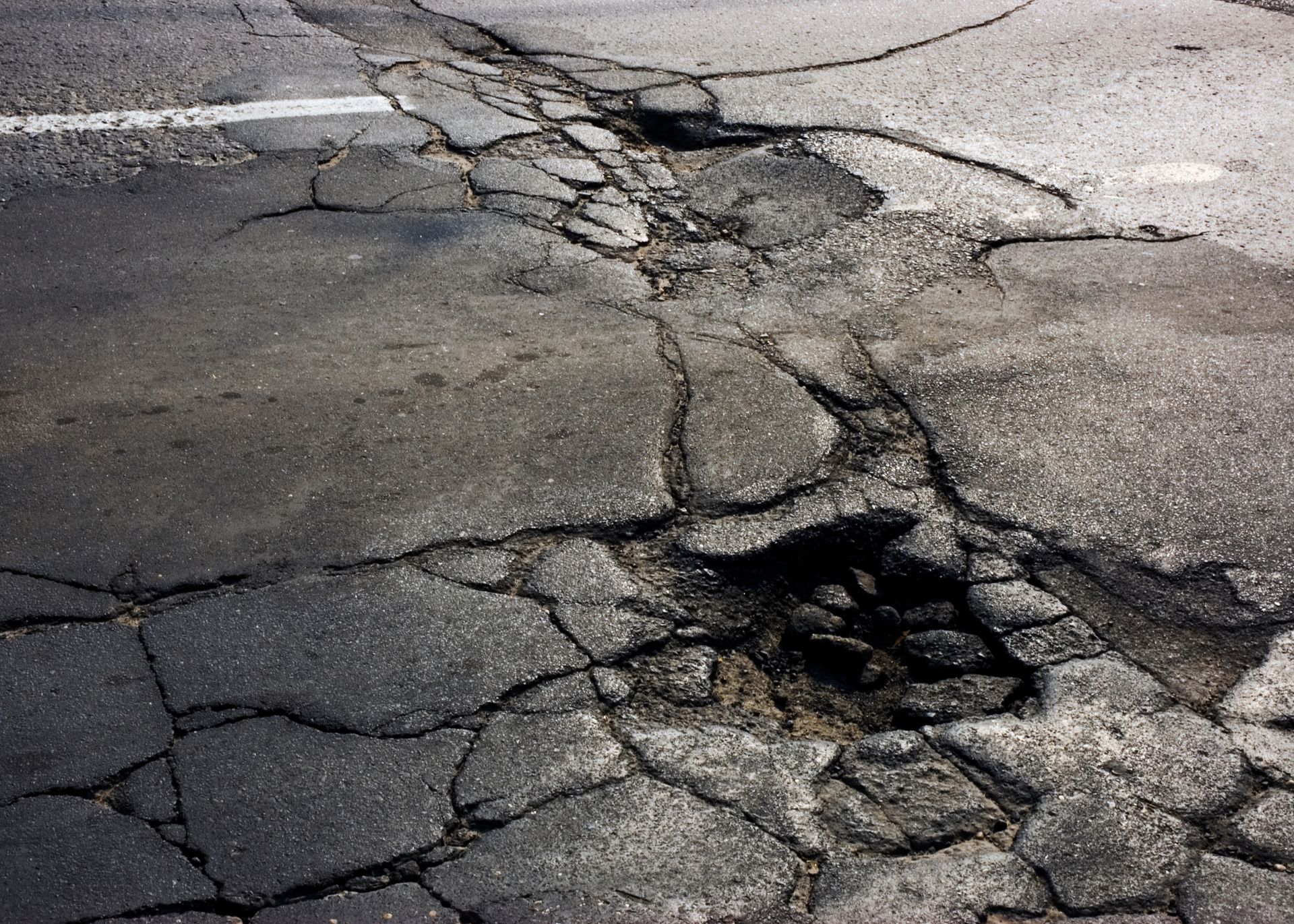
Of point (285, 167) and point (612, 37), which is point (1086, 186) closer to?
point (612, 37)

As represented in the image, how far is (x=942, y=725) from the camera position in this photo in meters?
3.21

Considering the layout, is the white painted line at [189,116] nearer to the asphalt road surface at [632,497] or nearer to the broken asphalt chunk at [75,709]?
the asphalt road surface at [632,497]

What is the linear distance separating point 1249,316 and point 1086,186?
52.8 inches

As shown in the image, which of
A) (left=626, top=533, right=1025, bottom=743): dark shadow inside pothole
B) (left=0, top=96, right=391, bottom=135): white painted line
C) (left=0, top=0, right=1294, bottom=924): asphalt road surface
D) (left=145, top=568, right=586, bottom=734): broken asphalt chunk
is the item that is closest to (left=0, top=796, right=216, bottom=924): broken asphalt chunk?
(left=0, top=0, right=1294, bottom=924): asphalt road surface

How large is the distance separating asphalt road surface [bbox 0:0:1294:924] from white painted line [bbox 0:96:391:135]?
0.11ft

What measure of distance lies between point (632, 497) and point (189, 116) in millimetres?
4000

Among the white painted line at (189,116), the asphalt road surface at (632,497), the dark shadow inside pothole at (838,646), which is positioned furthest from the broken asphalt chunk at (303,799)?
the white painted line at (189,116)

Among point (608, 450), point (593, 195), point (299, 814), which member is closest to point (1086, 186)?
point (593, 195)

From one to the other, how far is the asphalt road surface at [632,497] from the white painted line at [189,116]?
0.03m

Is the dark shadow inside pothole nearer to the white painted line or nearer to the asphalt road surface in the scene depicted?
the asphalt road surface

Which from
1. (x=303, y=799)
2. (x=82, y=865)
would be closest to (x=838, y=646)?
(x=303, y=799)

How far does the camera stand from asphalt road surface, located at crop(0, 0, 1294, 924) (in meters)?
2.83

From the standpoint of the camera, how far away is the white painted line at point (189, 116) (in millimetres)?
6086

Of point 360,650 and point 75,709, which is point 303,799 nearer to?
point 360,650
